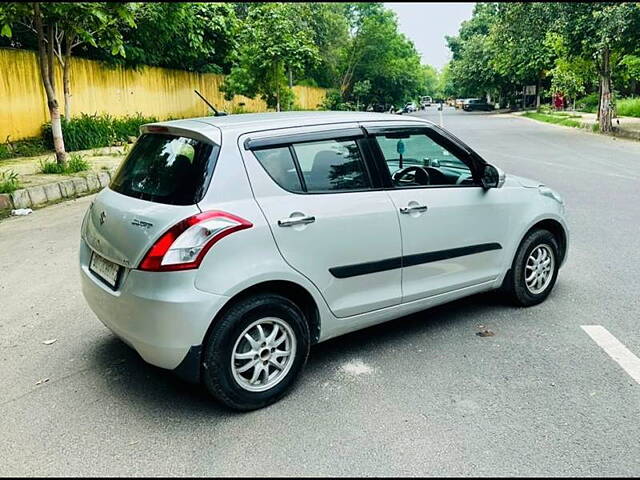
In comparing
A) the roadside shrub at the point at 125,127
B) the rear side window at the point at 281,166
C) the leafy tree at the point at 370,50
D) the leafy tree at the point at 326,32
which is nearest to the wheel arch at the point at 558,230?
the rear side window at the point at 281,166

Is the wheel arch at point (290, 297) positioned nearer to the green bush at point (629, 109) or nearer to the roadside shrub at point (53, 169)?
the roadside shrub at point (53, 169)

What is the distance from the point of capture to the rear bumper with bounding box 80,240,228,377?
292 cm

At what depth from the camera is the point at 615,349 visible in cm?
385

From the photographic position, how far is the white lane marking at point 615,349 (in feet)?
11.8

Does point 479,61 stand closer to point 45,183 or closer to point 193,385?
point 45,183

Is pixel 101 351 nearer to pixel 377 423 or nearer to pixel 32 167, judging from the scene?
pixel 377 423

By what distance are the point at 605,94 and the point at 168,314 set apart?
71.8 feet

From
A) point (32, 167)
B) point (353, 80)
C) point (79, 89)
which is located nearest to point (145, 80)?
point (79, 89)

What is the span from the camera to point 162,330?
2.95m

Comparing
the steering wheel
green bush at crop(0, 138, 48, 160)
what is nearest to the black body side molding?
the steering wheel

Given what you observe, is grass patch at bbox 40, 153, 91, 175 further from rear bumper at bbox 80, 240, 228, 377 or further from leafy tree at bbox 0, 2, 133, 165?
rear bumper at bbox 80, 240, 228, 377

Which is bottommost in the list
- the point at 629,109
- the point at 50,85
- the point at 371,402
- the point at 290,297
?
the point at 371,402

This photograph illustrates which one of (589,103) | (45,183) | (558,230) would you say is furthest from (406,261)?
(589,103)

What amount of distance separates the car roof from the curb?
5.32 metres
